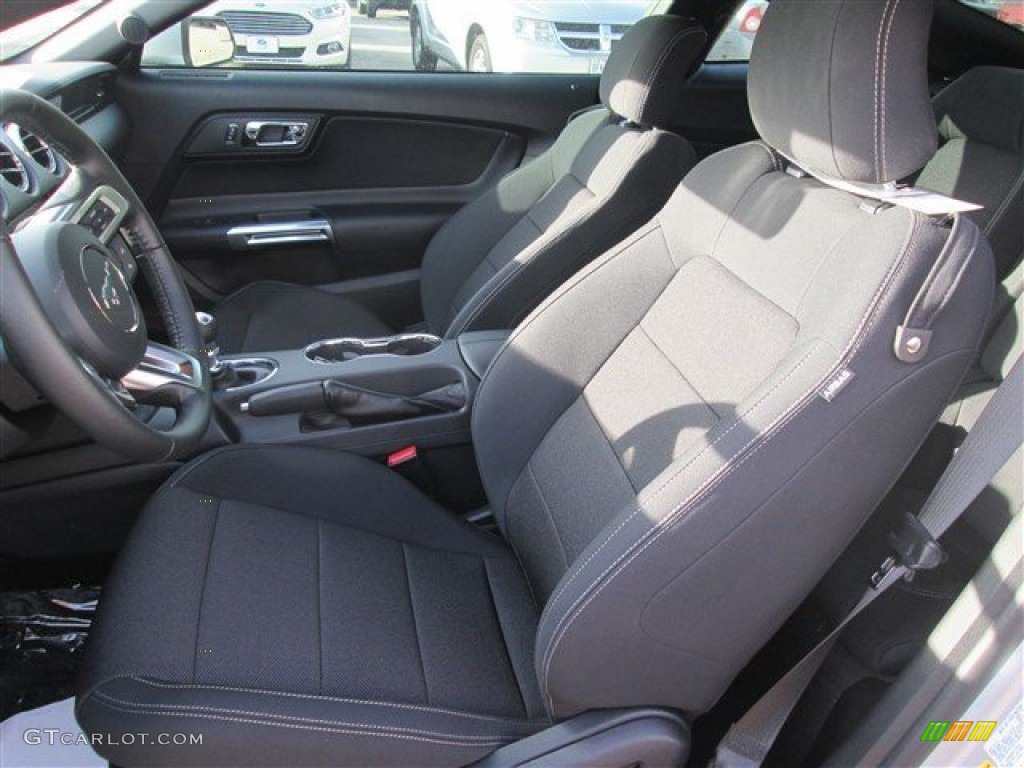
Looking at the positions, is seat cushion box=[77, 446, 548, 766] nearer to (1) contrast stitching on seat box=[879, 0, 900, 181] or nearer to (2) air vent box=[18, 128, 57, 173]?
(2) air vent box=[18, 128, 57, 173]

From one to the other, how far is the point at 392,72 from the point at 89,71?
84 cm

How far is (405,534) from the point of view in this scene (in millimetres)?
1340

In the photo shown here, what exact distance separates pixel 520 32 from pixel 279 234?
1.03 m

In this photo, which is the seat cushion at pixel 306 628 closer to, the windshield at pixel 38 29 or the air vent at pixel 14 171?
the air vent at pixel 14 171

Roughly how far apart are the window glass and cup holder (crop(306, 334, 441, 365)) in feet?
5.30

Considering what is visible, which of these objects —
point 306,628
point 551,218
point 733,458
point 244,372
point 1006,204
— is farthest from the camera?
point 551,218

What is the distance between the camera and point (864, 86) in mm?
928

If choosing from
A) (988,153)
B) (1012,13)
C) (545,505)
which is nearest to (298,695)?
(545,505)

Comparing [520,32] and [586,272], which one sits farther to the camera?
[520,32]

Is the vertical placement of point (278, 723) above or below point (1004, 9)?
below

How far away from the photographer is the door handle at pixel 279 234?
7.70ft

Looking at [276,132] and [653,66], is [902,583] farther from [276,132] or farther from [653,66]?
[276,132]

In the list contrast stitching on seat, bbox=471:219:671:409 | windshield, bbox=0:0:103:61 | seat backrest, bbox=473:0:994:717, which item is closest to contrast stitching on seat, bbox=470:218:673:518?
contrast stitching on seat, bbox=471:219:671:409

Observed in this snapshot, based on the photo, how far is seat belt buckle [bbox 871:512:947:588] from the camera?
3.20 ft
